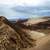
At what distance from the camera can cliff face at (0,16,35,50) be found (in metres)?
2.49

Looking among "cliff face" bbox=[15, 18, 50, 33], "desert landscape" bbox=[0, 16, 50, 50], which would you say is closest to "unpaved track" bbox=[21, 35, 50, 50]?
"desert landscape" bbox=[0, 16, 50, 50]

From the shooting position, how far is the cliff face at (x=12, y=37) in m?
2.49

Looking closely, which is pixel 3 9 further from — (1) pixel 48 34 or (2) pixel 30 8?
(1) pixel 48 34

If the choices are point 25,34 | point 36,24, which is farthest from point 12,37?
point 36,24

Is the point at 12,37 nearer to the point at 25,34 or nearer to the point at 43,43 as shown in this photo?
the point at 25,34

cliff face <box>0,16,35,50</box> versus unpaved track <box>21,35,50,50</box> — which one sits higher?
cliff face <box>0,16,35,50</box>

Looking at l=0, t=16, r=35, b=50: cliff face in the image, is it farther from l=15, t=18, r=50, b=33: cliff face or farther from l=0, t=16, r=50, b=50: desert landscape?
l=15, t=18, r=50, b=33: cliff face

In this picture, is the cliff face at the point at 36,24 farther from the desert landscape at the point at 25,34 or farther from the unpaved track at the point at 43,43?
the unpaved track at the point at 43,43

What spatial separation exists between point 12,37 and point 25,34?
225 millimetres

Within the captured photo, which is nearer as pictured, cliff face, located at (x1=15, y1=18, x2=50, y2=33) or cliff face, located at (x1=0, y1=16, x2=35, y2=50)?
cliff face, located at (x1=0, y1=16, x2=35, y2=50)

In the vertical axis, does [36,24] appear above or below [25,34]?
above

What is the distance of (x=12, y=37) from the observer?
2.52m

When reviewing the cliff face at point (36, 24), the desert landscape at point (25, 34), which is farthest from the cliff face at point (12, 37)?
the cliff face at point (36, 24)

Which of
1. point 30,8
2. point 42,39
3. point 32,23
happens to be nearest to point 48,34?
point 42,39
